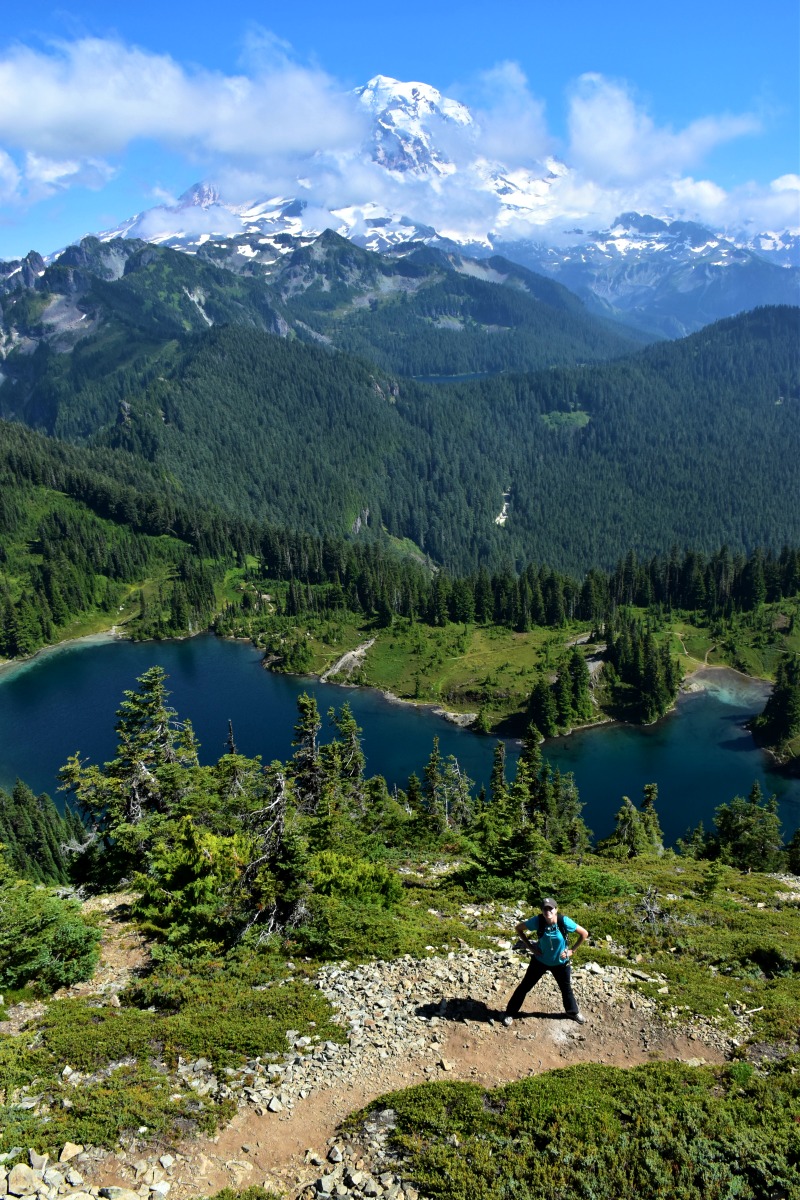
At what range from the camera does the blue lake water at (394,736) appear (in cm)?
13275

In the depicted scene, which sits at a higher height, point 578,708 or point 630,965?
point 630,965

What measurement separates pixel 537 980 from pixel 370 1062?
6046mm

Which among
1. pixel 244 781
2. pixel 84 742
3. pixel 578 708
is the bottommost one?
pixel 578 708

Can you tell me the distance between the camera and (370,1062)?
21734 millimetres

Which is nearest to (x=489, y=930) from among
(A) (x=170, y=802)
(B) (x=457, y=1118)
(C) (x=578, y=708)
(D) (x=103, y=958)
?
(B) (x=457, y=1118)

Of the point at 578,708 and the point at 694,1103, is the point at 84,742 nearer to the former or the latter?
the point at 578,708

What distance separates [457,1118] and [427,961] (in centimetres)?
910

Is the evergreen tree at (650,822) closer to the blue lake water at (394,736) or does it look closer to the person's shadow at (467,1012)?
the blue lake water at (394,736)

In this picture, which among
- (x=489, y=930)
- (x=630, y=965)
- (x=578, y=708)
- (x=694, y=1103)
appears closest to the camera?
(x=694, y=1103)

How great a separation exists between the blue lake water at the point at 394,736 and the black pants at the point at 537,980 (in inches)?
4022

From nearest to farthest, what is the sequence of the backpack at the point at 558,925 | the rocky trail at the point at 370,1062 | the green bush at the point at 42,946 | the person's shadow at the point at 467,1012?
1. the rocky trail at the point at 370,1062
2. the backpack at the point at 558,925
3. the person's shadow at the point at 467,1012
4. the green bush at the point at 42,946

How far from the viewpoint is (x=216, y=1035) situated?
75.7 feet

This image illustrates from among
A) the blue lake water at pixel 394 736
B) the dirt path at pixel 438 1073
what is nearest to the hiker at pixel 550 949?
the dirt path at pixel 438 1073

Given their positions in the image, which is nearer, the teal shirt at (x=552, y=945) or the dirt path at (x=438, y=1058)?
the dirt path at (x=438, y=1058)
